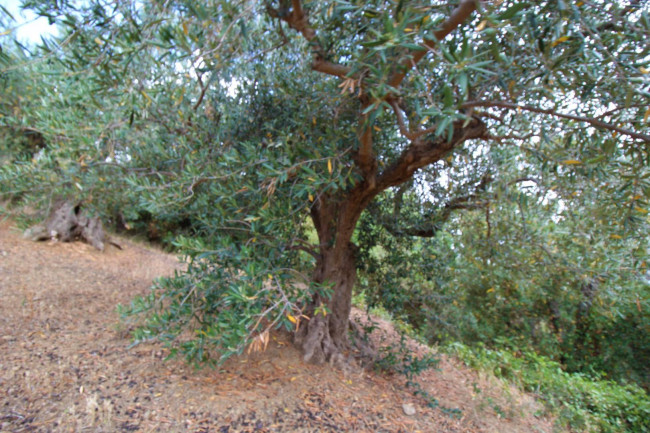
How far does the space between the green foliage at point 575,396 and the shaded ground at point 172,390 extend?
561 millimetres

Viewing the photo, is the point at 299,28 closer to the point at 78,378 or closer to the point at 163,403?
the point at 163,403

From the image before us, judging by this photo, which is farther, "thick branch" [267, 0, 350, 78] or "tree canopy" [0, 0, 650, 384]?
"thick branch" [267, 0, 350, 78]

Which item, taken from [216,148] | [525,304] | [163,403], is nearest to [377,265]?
[216,148]

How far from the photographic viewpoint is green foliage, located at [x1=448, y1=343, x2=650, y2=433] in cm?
529

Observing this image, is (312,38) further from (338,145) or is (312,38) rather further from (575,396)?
(575,396)

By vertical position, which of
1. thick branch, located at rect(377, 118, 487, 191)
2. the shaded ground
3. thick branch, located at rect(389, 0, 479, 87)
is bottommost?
the shaded ground

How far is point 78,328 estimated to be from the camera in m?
4.53

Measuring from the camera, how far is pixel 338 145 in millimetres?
3580

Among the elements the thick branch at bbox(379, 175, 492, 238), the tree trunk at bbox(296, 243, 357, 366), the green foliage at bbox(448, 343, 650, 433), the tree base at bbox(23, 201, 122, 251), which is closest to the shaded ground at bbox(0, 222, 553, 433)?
the tree trunk at bbox(296, 243, 357, 366)

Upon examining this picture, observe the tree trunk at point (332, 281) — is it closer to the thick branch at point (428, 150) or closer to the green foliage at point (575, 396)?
the thick branch at point (428, 150)

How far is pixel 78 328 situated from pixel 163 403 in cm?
208

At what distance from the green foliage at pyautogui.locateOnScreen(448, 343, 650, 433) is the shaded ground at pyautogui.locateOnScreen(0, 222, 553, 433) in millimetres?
561

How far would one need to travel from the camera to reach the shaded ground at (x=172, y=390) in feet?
9.73

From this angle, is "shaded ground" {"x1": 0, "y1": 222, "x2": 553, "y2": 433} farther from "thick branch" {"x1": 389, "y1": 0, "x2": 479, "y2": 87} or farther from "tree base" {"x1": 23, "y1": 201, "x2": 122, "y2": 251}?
"thick branch" {"x1": 389, "y1": 0, "x2": 479, "y2": 87}
